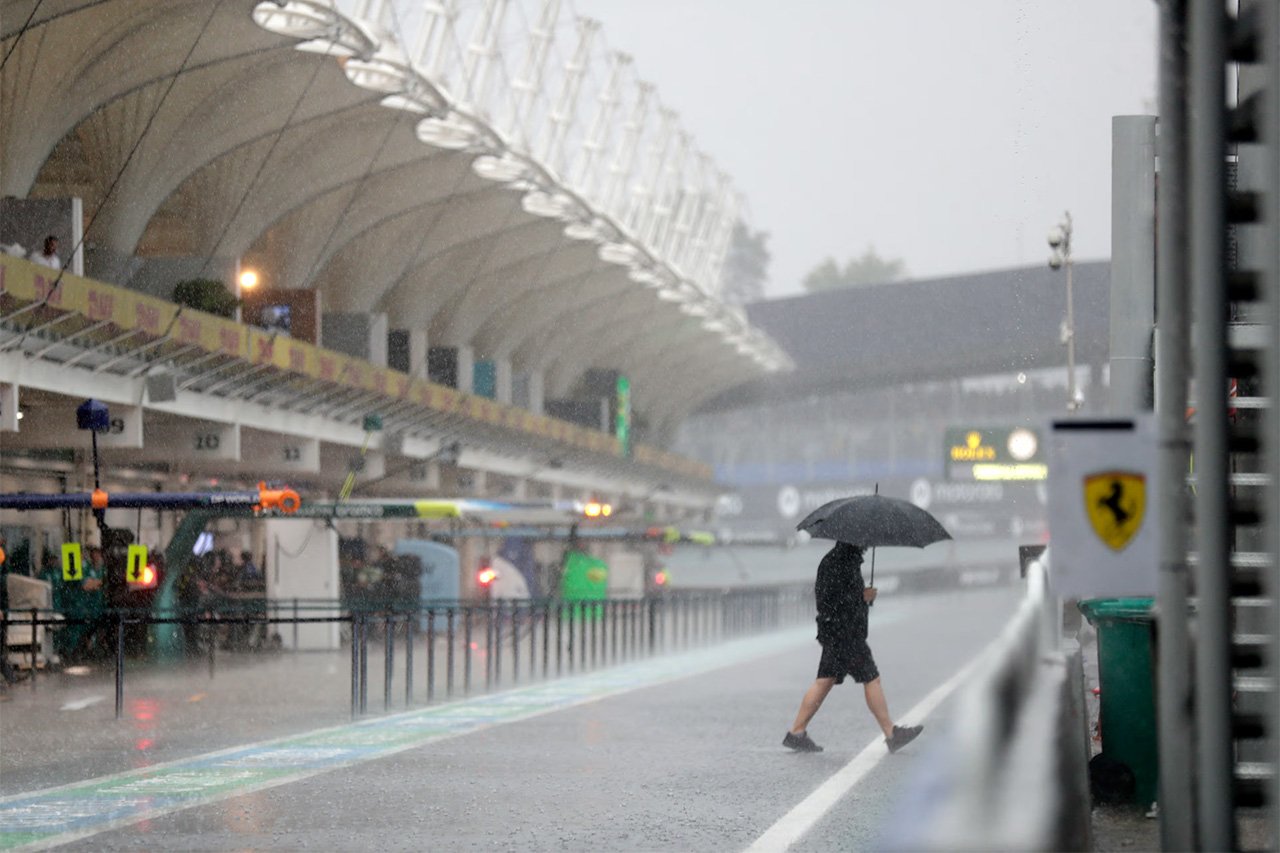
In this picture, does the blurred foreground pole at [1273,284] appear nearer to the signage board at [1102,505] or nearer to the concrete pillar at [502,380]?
the signage board at [1102,505]

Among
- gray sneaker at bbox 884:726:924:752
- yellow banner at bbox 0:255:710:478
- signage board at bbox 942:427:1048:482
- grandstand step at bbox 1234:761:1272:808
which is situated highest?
yellow banner at bbox 0:255:710:478

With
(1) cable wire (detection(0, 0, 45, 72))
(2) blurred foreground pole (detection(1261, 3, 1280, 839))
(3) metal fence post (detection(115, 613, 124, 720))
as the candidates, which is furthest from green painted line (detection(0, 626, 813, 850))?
(1) cable wire (detection(0, 0, 45, 72))

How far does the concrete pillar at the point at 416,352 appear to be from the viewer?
61.2 metres

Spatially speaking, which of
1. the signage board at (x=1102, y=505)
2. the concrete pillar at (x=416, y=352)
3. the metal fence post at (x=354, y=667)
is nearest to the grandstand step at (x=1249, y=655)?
the signage board at (x=1102, y=505)

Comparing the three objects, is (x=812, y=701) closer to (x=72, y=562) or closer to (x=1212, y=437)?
(x=1212, y=437)

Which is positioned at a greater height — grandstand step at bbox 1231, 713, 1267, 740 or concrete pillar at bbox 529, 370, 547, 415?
concrete pillar at bbox 529, 370, 547, 415

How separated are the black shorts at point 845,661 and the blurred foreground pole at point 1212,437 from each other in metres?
9.48

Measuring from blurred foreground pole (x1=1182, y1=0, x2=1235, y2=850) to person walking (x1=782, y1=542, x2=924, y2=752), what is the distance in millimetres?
9436

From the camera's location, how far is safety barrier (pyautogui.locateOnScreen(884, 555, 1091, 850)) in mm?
4051

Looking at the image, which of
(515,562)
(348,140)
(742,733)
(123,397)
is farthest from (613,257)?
(742,733)

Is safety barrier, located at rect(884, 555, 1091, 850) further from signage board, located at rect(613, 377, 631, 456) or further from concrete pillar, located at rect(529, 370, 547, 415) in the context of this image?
signage board, located at rect(613, 377, 631, 456)

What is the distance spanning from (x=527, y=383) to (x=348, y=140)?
3143 cm

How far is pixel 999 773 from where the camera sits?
4.62m

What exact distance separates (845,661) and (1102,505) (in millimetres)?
9949
